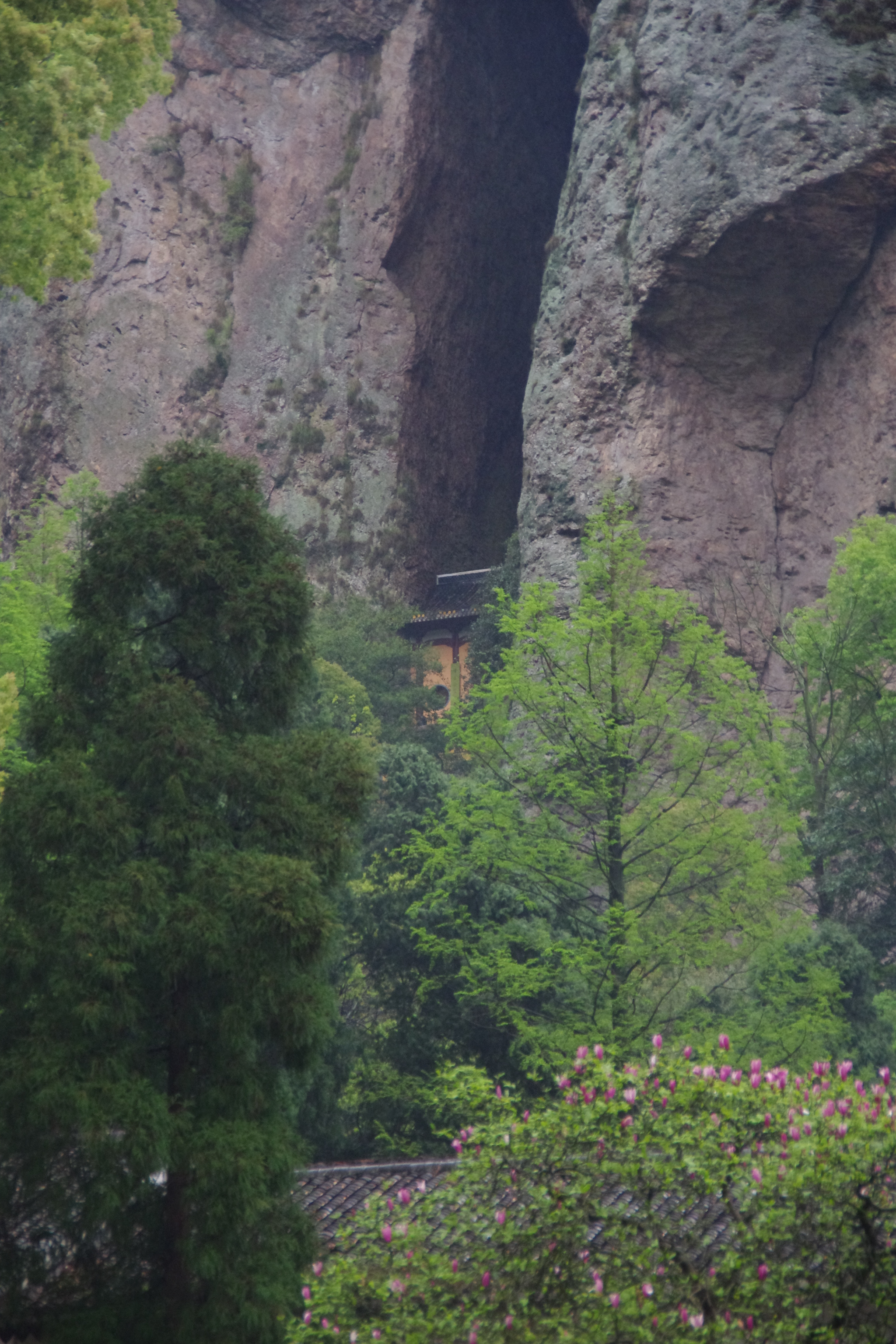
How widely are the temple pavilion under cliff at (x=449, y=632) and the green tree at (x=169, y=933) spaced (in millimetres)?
27148

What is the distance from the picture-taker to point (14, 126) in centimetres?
1098

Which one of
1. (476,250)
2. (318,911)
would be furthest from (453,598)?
(318,911)

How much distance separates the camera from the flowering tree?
732cm

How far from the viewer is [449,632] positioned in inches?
1592

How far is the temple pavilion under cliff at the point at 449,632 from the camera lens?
3953 cm

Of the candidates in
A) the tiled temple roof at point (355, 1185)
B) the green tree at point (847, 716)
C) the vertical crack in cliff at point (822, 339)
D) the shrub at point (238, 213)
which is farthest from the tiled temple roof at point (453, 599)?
the tiled temple roof at point (355, 1185)

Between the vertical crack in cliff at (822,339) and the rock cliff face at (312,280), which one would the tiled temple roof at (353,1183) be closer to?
the vertical crack in cliff at (822,339)

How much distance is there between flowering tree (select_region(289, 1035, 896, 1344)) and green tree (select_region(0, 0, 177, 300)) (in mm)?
7290

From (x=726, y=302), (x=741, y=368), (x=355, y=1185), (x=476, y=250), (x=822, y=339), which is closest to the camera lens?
(x=355, y=1185)

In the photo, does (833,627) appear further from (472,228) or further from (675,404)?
(472,228)

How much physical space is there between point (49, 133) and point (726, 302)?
2241 centimetres

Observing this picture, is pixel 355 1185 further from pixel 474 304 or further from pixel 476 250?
pixel 476 250

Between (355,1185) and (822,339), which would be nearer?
(355,1185)

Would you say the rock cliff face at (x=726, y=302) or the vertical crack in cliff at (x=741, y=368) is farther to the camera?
the vertical crack in cliff at (x=741, y=368)
